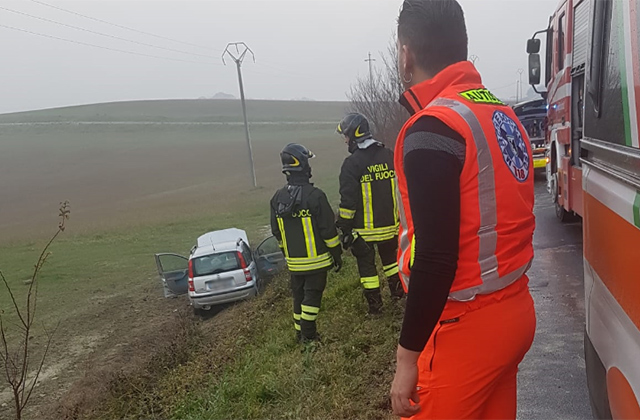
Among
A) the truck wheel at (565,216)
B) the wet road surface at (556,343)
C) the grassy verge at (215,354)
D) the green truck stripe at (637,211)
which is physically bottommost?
the grassy verge at (215,354)

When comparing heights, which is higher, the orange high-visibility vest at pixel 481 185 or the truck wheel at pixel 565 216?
the orange high-visibility vest at pixel 481 185

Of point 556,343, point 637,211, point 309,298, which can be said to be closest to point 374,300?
point 309,298

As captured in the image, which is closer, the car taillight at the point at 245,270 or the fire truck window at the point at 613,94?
the fire truck window at the point at 613,94

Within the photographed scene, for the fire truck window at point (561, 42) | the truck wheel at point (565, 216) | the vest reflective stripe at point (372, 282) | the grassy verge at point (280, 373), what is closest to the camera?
the grassy verge at point (280, 373)

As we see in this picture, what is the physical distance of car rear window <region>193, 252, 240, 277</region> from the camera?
11.3 meters

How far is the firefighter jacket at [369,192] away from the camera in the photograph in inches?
229

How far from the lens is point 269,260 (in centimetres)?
1218

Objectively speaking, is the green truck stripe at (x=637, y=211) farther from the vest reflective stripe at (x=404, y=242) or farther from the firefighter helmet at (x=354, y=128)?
the firefighter helmet at (x=354, y=128)

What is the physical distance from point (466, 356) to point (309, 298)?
3.99 meters

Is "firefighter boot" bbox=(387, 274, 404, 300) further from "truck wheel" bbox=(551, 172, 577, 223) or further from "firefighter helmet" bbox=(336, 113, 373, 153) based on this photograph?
"truck wheel" bbox=(551, 172, 577, 223)

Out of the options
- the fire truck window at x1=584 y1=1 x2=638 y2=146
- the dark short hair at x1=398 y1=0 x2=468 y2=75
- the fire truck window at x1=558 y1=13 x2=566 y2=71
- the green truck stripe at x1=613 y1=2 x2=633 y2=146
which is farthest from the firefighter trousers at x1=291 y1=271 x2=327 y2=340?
the fire truck window at x1=558 y1=13 x2=566 y2=71

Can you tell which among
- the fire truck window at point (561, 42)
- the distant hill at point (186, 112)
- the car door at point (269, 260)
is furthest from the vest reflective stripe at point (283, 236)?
the distant hill at point (186, 112)

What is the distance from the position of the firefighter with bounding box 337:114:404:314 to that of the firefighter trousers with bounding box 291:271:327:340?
0.53m

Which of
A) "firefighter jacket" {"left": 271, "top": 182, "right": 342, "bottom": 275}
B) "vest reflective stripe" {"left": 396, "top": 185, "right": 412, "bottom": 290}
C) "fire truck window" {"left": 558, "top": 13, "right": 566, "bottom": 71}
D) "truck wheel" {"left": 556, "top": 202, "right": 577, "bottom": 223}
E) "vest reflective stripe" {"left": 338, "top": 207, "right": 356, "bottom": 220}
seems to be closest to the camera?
"vest reflective stripe" {"left": 396, "top": 185, "right": 412, "bottom": 290}
